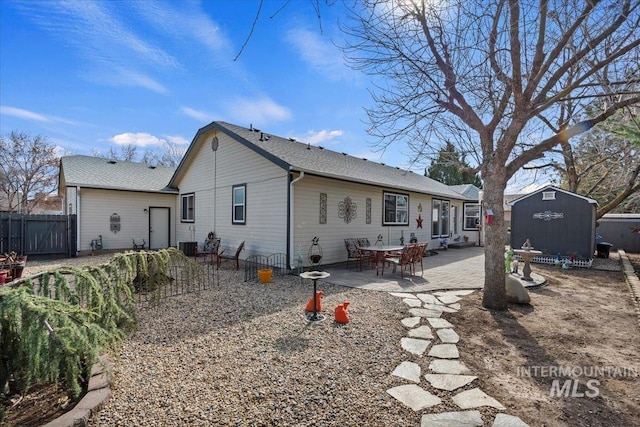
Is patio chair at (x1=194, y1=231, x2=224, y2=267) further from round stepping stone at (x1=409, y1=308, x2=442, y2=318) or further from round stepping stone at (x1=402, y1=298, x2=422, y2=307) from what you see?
round stepping stone at (x1=409, y1=308, x2=442, y2=318)

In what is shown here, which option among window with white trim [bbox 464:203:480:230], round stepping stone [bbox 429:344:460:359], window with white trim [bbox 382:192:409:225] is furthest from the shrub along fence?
window with white trim [bbox 464:203:480:230]

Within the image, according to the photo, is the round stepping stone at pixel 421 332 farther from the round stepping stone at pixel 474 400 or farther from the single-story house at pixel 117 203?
the single-story house at pixel 117 203

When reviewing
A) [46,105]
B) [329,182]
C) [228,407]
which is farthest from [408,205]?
[46,105]

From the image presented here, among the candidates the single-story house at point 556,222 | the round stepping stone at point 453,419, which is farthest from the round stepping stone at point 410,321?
the single-story house at point 556,222

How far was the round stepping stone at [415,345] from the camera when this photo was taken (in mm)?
3576

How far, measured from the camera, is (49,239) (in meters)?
11.4

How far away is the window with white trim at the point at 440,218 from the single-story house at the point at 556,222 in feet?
11.1

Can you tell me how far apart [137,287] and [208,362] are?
285 centimetres

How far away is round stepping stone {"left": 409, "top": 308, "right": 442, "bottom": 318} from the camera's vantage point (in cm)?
484

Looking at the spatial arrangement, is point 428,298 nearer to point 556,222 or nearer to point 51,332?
point 51,332

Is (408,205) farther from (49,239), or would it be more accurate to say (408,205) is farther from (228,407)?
(49,239)

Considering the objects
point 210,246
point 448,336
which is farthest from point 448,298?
point 210,246

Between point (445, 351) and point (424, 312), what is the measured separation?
4.66 feet

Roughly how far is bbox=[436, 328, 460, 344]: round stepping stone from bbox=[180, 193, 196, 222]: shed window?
11248 millimetres
